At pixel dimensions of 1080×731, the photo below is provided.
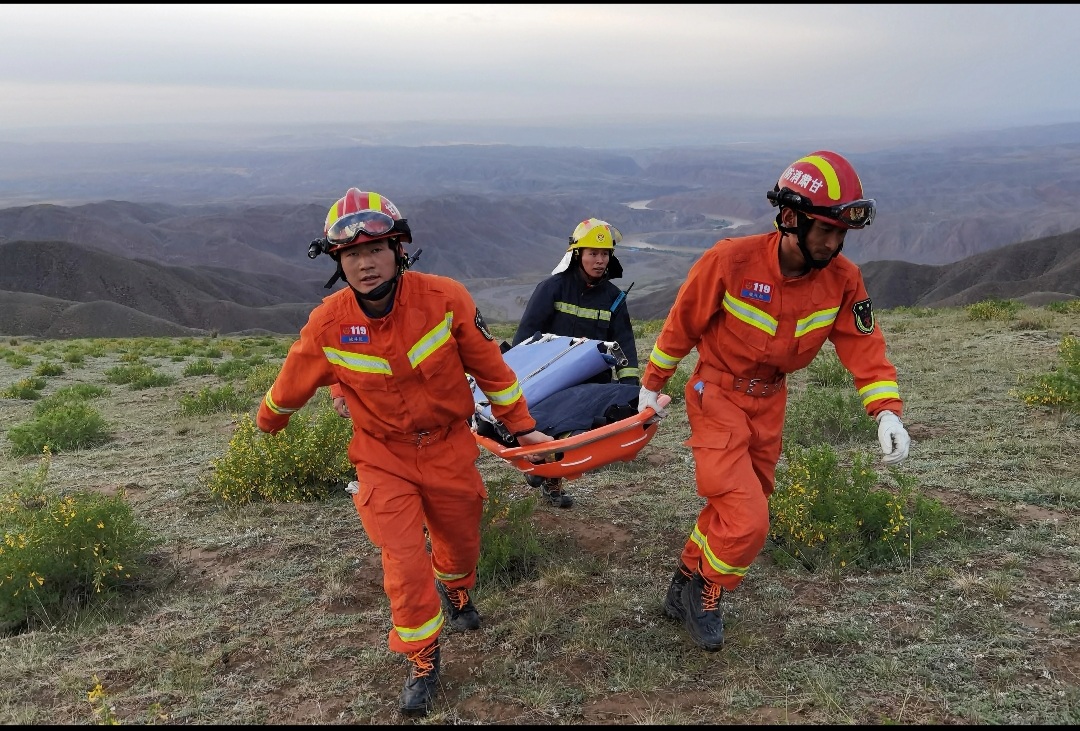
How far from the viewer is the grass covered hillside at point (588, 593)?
140 inches

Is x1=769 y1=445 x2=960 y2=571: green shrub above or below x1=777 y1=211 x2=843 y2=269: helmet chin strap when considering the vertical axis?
below

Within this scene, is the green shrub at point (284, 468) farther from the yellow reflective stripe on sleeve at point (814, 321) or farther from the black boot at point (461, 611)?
the yellow reflective stripe on sleeve at point (814, 321)

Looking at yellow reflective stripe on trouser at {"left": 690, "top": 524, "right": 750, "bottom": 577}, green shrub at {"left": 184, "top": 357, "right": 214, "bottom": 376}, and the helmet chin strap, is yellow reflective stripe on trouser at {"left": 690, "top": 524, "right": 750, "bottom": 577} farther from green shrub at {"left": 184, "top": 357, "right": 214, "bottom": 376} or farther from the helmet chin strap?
green shrub at {"left": 184, "top": 357, "right": 214, "bottom": 376}

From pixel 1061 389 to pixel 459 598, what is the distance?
6577 millimetres

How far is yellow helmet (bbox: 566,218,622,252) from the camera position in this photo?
Answer: 19.8 ft

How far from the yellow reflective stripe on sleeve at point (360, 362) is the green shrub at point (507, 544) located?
5.99 feet

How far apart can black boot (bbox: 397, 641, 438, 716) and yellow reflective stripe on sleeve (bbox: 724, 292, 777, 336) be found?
2.38 m

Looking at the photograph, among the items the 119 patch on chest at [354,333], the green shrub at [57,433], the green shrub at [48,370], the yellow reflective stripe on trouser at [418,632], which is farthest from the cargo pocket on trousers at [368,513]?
the green shrub at [48,370]

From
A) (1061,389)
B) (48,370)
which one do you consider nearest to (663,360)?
(1061,389)

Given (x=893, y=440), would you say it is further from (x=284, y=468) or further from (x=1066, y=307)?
(x=1066, y=307)

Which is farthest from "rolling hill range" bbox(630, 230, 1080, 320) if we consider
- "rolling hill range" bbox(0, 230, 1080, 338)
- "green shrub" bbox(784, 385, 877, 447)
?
"green shrub" bbox(784, 385, 877, 447)

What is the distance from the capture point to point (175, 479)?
728 cm

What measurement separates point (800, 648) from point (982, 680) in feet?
2.80

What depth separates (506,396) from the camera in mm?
4031
